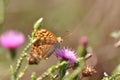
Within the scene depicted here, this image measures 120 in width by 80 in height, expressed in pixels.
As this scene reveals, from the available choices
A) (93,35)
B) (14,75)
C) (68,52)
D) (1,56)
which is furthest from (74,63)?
(93,35)

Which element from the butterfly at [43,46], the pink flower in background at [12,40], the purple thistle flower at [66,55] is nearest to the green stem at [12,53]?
the pink flower in background at [12,40]

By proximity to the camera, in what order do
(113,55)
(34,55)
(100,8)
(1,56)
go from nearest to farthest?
(34,55) < (1,56) < (113,55) < (100,8)

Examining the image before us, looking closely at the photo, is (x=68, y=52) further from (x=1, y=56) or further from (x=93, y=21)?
(x=93, y=21)

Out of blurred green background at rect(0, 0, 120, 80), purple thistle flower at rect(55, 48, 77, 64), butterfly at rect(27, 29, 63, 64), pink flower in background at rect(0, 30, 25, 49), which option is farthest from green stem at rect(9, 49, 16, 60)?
blurred green background at rect(0, 0, 120, 80)

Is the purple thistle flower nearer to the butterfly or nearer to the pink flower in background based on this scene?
the butterfly

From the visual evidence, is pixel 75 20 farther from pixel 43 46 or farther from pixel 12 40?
pixel 12 40

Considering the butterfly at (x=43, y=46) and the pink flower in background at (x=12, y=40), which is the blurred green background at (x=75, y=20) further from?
the pink flower in background at (x=12, y=40)
